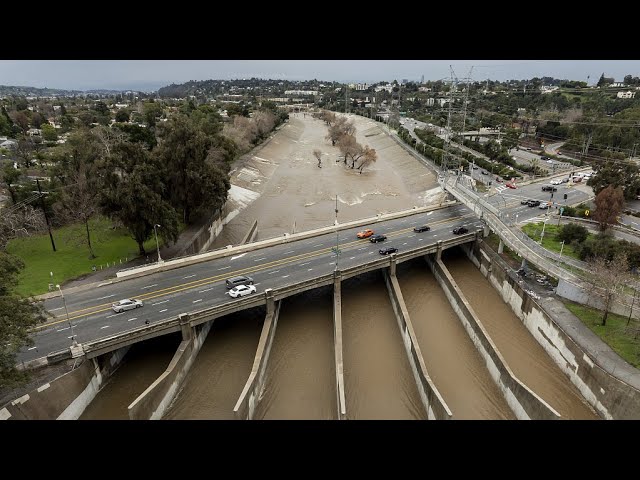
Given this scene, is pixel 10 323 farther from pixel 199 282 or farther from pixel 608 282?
pixel 608 282

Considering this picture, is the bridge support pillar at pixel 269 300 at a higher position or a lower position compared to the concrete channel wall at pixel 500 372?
higher

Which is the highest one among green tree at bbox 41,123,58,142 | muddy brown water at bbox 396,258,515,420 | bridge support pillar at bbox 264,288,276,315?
green tree at bbox 41,123,58,142

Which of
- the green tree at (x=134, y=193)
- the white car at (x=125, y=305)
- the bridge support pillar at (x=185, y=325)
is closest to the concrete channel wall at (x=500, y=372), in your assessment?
the bridge support pillar at (x=185, y=325)

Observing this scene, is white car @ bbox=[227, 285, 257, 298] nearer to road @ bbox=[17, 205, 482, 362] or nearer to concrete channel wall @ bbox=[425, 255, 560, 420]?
road @ bbox=[17, 205, 482, 362]

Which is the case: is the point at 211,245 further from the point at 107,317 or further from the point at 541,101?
the point at 541,101

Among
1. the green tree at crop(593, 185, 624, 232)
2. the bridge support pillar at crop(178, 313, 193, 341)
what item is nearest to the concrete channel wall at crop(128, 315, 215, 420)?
the bridge support pillar at crop(178, 313, 193, 341)

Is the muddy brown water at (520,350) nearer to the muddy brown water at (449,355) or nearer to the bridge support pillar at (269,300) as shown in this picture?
the muddy brown water at (449,355)
